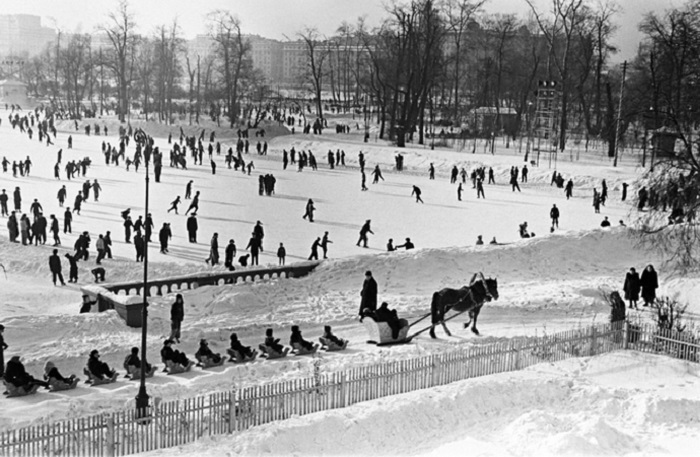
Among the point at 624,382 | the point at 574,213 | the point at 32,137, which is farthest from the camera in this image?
the point at 32,137

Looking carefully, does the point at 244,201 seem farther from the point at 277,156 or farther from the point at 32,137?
the point at 32,137

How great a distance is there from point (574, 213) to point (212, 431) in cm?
2607

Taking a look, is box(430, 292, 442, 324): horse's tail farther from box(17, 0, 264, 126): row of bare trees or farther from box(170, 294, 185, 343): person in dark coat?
box(17, 0, 264, 126): row of bare trees

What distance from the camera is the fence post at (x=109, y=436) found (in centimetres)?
970

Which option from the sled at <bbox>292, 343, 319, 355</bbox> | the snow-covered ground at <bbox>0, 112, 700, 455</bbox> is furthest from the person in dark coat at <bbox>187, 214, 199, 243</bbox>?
the sled at <bbox>292, 343, 319, 355</bbox>

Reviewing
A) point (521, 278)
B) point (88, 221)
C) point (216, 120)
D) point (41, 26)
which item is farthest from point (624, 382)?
point (41, 26)

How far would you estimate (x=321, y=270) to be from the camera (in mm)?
22000

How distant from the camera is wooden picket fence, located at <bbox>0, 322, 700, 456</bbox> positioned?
9734mm

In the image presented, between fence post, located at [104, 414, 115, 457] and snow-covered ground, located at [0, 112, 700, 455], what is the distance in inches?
66.5

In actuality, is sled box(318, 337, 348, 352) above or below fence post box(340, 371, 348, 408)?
below

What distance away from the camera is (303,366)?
14414mm

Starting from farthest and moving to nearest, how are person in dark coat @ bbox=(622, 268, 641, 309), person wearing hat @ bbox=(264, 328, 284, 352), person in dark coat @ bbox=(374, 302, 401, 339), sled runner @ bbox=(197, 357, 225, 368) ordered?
person in dark coat @ bbox=(622, 268, 641, 309) → person in dark coat @ bbox=(374, 302, 401, 339) → person wearing hat @ bbox=(264, 328, 284, 352) → sled runner @ bbox=(197, 357, 225, 368)

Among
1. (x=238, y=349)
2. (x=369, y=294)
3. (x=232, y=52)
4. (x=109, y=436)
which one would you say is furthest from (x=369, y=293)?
(x=232, y=52)

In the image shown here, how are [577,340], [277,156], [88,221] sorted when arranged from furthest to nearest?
[277,156]
[88,221]
[577,340]
